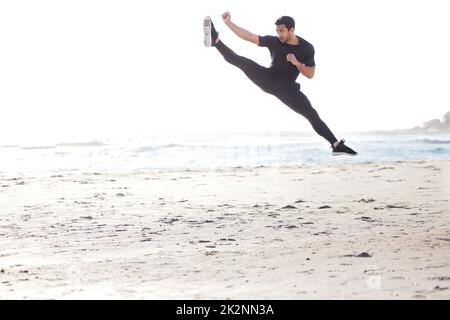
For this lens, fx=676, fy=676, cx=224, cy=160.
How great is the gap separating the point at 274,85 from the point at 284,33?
465 mm

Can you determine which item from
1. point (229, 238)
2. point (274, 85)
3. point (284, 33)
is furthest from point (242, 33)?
point (229, 238)

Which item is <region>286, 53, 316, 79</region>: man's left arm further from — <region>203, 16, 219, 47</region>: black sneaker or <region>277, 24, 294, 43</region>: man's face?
<region>203, 16, 219, 47</region>: black sneaker

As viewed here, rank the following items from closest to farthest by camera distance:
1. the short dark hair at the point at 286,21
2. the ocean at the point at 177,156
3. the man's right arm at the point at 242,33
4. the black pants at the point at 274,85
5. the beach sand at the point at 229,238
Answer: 1. the short dark hair at the point at 286,21
2. the man's right arm at the point at 242,33
3. the black pants at the point at 274,85
4. the beach sand at the point at 229,238
5. the ocean at the point at 177,156

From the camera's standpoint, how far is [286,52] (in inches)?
213

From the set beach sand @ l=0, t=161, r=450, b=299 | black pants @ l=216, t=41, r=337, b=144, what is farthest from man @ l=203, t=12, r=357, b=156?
beach sand @ l=0, t=161, r=450, b=299

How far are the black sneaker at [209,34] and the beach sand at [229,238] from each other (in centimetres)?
227

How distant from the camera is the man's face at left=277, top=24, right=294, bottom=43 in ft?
17.0

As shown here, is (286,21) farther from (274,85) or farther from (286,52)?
(274,85)

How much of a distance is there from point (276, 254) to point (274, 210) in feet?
14.0

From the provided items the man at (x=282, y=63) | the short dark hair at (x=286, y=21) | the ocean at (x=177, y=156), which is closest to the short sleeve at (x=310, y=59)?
the man at (x=282, y=63)

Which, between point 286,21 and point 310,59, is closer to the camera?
point 286,21

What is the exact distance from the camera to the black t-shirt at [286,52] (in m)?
5.36

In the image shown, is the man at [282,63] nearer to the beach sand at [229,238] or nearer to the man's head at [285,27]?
the man's head at [285,27]

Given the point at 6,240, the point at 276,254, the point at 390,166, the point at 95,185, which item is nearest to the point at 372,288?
the point at 276,254
